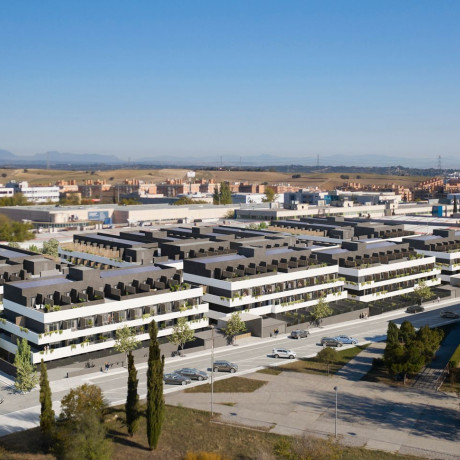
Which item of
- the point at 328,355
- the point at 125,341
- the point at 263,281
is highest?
the point at 263,281

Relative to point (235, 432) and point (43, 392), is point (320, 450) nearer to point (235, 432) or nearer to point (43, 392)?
point (235, 432)

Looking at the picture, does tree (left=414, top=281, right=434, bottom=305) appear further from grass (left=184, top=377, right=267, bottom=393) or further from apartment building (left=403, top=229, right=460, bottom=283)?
grass (left=184, top=377, right=267, bottom=393)

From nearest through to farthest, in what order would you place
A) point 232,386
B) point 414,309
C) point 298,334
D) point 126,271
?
point 232,386 → point 298,334 → point 126,271 → point 414,309

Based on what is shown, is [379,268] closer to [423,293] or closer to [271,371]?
[423,293]

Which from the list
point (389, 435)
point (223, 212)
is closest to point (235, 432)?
point (389, 435)

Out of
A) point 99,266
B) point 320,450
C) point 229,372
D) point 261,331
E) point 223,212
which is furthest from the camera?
point 223,212

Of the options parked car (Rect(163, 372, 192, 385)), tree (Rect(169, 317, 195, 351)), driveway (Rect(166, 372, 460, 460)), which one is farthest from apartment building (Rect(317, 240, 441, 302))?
parked car (Rect(163, 372, 192, 385))

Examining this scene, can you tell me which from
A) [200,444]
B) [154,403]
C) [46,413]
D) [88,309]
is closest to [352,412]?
[200,444]
